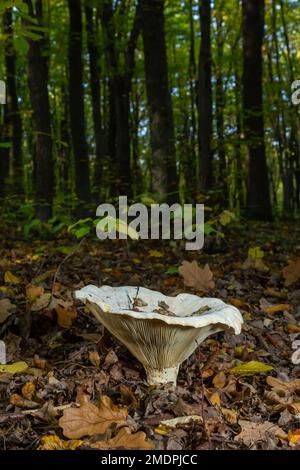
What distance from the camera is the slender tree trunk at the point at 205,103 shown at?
29.4 ft

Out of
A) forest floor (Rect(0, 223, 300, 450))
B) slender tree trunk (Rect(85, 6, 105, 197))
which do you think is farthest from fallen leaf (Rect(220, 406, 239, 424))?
slender tree trunk (Rect(85, 6, 105, 197))

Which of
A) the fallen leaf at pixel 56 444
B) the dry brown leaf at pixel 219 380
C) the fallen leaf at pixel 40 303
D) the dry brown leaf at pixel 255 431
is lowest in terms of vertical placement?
the dry brown leaf at pixel 255 431

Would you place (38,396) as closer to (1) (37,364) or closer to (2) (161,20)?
(1) (37,364)

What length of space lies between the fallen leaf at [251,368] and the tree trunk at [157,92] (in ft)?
15.8

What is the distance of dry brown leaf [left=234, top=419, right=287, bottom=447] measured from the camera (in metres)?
2.45

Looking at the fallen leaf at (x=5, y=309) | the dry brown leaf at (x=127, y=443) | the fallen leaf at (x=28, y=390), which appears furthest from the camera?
the fallen leaf at (x=5, y=309)

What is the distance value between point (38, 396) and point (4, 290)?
1.86 meters

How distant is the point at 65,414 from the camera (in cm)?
240

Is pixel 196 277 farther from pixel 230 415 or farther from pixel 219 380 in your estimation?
pixel 230 415

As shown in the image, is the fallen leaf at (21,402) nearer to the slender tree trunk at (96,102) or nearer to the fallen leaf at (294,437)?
the fallen leaf at (294,437)

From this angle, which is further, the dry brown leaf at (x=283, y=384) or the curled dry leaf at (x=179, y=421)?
the dry brown leaf at (x=283, y=384)

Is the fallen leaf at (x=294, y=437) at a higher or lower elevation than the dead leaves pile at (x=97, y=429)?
lower

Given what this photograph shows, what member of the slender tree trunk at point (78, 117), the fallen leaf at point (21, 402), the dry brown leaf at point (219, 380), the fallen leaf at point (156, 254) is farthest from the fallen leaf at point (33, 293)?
the slender tree trunk at point (78, 117)
